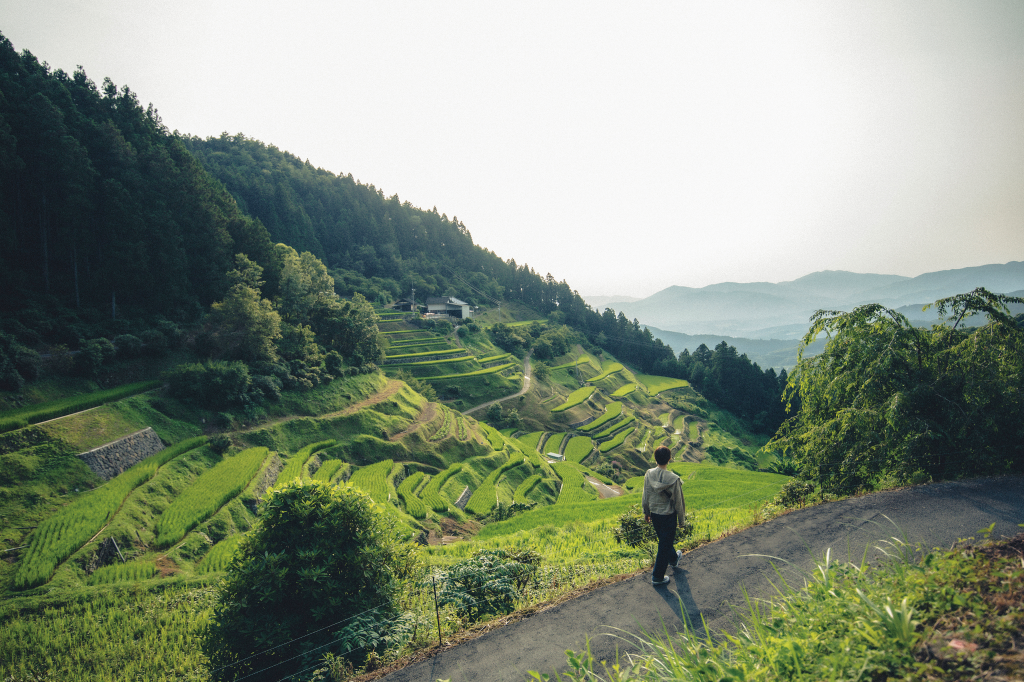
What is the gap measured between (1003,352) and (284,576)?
17.6m

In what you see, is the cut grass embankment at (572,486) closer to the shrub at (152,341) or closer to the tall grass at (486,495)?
the tall grass at (486,495)

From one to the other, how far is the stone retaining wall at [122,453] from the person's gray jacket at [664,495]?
24633 mm

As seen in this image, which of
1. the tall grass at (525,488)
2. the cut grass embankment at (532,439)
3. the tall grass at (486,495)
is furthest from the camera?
the cut grass embankment at (532,439)

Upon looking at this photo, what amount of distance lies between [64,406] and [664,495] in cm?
2803

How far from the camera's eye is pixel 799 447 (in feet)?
43.6

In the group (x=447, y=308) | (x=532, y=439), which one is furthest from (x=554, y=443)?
(x=447, y=308)

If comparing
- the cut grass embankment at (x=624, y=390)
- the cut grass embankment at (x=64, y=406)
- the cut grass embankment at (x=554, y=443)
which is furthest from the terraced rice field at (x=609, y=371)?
the cut grass embankment at (x=64, y=406)

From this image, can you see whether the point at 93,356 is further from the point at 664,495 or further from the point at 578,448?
the point at 578,448

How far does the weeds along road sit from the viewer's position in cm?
546

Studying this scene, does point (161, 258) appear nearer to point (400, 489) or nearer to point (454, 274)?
point (400, 489)

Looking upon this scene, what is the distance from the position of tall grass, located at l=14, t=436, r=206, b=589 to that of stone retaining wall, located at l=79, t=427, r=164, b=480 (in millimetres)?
564

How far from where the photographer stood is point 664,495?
6.50 m

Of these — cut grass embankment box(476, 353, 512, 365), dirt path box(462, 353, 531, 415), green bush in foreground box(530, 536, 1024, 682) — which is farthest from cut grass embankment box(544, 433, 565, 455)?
green bush in foreground box(530, 536, 1024, 682)

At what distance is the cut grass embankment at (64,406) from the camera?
1753 centimetres
